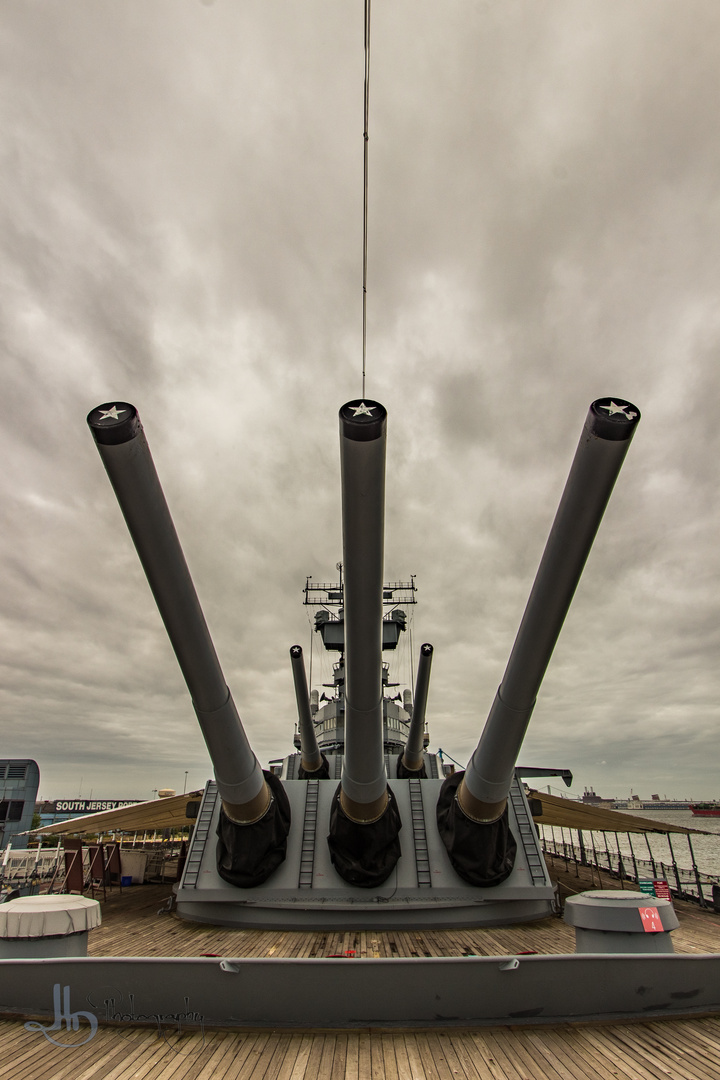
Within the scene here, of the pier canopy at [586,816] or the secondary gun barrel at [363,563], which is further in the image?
the pier canopy at [586,816]

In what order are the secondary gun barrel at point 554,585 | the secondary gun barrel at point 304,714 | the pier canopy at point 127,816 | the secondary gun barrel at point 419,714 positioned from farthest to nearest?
the pier canopy at point 127,816 → the secondary gun barrel at point 419,714 → the secondary gun barrel at point 304,714 → the secondary gun barrel at point 554,585

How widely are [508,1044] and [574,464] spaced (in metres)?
2.80

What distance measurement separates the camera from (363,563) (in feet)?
9.34

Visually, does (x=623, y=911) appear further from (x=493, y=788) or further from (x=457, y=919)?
(x=457, y=919)

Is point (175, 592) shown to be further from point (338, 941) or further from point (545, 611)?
point (338, 941)

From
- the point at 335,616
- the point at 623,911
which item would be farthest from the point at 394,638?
the point at 623,911

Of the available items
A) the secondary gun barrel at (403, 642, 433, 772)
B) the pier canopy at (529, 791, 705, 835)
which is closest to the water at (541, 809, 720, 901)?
the pier canopy at (529, 791, 705, 835)

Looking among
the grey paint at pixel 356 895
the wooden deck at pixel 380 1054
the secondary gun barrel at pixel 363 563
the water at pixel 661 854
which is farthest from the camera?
the water at pixel 661 854

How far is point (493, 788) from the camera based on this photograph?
168 inches

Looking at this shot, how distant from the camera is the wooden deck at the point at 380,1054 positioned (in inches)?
88.0

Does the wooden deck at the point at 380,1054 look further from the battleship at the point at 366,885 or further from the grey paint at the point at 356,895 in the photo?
the grey paint at the point at 356,895

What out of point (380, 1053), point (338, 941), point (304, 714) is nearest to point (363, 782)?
point (338, 941)

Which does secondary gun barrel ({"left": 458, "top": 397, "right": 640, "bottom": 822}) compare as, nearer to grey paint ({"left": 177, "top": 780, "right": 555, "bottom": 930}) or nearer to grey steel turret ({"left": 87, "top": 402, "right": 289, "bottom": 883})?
grey paint ({"left": 177, "top": 780, "right": 555, "bottom": 930})

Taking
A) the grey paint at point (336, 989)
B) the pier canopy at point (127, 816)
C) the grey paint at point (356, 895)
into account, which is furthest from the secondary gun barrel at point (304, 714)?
the grey paint at point (336, 989)
